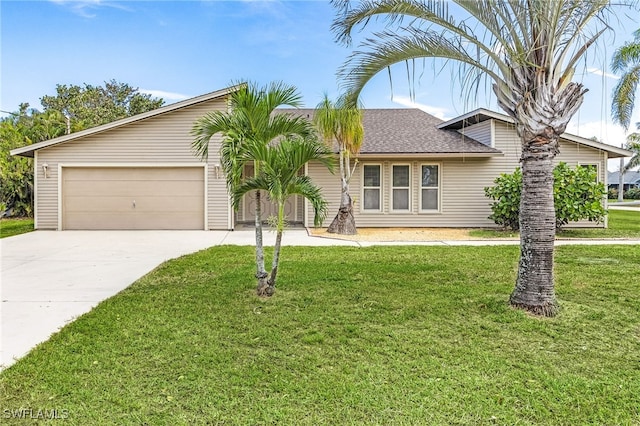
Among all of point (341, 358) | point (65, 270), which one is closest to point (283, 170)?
point (341, 358)

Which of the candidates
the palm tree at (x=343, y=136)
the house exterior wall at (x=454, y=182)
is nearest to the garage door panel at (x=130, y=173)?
the house exterior wall at (x=454, y=182)

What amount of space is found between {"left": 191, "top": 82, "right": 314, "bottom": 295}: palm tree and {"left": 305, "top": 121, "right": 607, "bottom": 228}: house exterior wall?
8.43m

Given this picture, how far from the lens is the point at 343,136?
12023mm

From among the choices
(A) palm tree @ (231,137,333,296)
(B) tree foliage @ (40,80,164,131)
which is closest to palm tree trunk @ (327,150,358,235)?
(A) palm tree @ (231,137,333,296)

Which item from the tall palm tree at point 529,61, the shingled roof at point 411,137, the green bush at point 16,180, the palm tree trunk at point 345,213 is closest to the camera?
the tall palm tree at point 529,61

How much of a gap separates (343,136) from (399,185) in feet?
10.1

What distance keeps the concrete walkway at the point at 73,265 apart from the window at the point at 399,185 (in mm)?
3407

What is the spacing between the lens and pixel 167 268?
713 cm

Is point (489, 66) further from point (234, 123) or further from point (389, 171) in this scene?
point (389, 171)

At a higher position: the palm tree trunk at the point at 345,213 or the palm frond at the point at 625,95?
the palm frond at the point at 625,95

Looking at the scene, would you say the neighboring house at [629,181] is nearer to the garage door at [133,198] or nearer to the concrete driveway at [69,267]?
the garage door at [133,198]

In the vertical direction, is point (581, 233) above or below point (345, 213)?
below

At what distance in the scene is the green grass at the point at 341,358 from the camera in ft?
8.68

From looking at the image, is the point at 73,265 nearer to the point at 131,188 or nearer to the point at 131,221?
the point at 131,221
